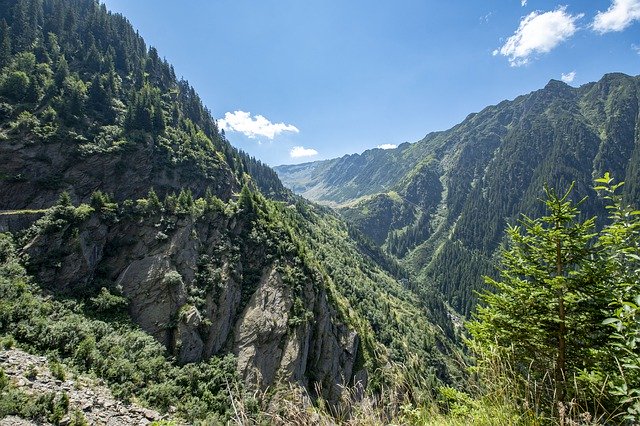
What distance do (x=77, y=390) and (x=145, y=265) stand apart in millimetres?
18004

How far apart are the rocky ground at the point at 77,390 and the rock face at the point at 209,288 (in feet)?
33.7

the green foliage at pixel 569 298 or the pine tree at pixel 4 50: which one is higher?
the pine tree at pixel 4 50

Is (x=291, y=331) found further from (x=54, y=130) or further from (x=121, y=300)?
(x=54, y=130)

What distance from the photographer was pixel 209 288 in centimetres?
3897

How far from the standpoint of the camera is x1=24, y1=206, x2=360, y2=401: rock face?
107ft

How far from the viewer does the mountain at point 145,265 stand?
88.3 ft

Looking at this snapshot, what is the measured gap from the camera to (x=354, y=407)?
4.98 m

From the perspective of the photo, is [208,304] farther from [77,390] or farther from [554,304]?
[554,304]

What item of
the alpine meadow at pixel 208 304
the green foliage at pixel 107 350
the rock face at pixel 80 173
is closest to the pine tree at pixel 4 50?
the alpine meadow at pixel 208 304

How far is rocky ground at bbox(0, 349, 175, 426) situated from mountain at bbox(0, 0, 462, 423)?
1271 millimetres

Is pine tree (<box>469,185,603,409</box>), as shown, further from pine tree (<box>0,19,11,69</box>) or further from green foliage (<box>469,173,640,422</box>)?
pine tree (<box>0,19,11,69</box>)

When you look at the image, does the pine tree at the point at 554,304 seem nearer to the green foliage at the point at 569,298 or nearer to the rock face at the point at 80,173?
the green foliage at the point at 569,298

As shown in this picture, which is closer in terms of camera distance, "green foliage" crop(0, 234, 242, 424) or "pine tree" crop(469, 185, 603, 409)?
"pine tree" crop(469, 185, 603, 409)

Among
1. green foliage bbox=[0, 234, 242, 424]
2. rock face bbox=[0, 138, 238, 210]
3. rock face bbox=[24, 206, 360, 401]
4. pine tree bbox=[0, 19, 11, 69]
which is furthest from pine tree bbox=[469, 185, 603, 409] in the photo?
pine tree bbox=[0, 19, 11, 69]
